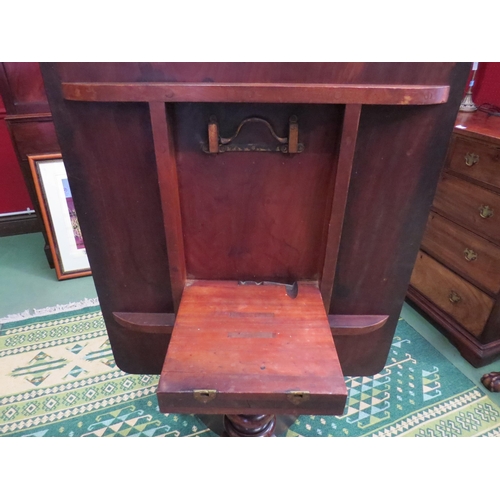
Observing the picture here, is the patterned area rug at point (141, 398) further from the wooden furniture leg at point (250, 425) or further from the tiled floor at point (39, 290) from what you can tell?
the wooden furniture leg at point (250, 425)

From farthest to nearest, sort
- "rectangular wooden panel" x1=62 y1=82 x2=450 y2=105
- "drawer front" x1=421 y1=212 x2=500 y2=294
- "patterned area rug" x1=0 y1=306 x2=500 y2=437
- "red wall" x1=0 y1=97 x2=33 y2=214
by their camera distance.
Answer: "red wall" x1=0 y1=97 x2=33 y2=214
"drawer front" x1=421 y1=212 x2=500 y2=294
"patterned area rug" x1=0 y1=306 x2=500 y2=437
"rectangular wooden panel" x1=62 y1=82 x2=450 y2=105

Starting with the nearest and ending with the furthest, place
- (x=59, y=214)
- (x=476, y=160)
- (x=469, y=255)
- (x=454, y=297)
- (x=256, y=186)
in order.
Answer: (x=256, y=186), (x=476, y=160), (x=469, y=255), (x=454, y=297), (x=59, y=214)

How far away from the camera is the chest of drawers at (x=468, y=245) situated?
132 centimetres

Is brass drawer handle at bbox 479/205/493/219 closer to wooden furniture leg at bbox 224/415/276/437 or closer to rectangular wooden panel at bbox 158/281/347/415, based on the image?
rectangular wooden panel at bbox 158/281/347/415

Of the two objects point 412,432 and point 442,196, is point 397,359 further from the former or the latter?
point 442,196

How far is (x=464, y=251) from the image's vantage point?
1462 mm

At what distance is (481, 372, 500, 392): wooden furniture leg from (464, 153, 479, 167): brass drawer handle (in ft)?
2.57

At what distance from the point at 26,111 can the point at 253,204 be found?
138 centimetres

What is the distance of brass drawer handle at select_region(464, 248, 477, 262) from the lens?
4.66ft

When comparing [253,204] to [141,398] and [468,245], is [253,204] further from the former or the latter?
[468,245]

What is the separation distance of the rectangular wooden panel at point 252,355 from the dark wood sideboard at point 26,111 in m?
1.30

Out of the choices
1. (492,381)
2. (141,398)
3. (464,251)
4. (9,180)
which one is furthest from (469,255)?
(9,180)

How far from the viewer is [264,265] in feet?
2.97

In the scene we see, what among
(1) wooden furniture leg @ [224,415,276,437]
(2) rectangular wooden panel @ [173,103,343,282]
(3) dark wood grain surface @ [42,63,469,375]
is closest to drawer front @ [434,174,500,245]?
(3) dark wood grain surface @ [42,63,469,375]
